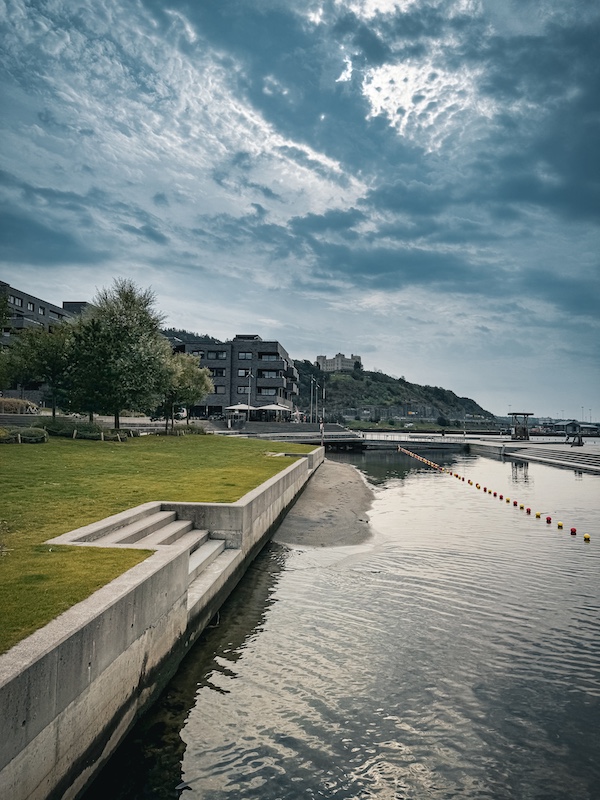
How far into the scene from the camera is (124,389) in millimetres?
36906

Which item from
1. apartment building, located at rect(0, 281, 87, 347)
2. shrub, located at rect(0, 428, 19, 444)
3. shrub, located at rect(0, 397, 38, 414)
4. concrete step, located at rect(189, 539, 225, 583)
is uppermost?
apartment building, located at rect(0, 281, 87, 347)

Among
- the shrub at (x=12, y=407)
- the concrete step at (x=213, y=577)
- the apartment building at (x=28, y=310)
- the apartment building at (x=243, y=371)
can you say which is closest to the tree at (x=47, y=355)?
the shrub at (x=12, y=407)

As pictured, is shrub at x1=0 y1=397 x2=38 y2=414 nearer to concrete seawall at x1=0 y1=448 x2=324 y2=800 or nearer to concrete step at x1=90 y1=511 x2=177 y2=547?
concrete step at x1=90 y1=511 x2=177 y2=547

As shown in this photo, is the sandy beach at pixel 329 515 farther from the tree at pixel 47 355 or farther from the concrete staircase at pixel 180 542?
the tree at pixel 47 355

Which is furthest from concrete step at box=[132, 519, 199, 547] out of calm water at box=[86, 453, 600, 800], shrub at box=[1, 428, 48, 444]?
shrub at box=[1, 428, 48, 444]

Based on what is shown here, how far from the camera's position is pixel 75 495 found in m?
15.1

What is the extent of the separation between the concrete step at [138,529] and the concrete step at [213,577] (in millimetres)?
1489

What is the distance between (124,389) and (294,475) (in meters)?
15.8

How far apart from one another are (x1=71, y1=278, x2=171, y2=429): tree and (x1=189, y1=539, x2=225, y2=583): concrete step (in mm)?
25442

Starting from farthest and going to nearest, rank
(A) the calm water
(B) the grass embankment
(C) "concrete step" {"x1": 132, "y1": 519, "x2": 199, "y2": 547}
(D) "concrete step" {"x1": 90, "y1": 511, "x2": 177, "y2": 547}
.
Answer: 1. (C) "concrete step" {"x1": 132, "y1": 519, "x2": 199, "y2": 547}
2. (D) "concrete step" {"x1": 90, "y1": 511, "x2": 177, "y2": 547}
3. (B) the grass embankment
4. (A) the calm water

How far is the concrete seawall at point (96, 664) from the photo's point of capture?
459 centimetres

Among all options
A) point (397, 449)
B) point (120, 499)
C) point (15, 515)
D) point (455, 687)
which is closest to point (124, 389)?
point (120, 499)

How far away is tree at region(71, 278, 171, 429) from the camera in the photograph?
36.9 meters

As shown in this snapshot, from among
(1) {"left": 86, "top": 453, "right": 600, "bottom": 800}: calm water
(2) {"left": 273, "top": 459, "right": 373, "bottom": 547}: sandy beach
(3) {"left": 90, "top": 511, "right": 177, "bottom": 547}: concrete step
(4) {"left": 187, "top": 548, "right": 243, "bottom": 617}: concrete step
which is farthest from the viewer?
(2) {"left": 273, "top": 459, "right": 373, "bottom": 547}: sandy beach
